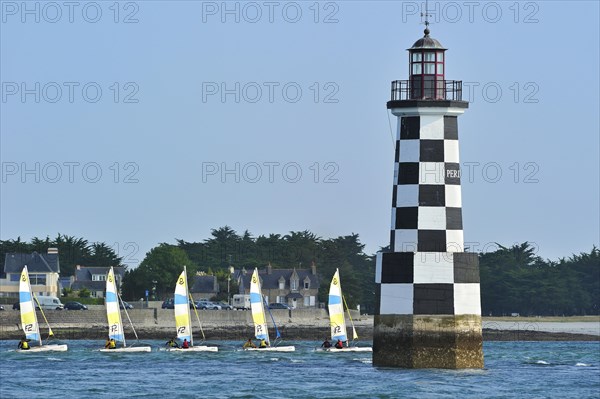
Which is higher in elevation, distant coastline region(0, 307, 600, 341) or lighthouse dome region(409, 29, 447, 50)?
lighthouse dome region(409, 29, 447, 50)

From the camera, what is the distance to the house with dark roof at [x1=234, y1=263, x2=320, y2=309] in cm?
14112

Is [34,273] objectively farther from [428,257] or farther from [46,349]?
[428,257]

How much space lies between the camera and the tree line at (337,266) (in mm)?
130750

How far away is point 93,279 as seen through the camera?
5630 inches

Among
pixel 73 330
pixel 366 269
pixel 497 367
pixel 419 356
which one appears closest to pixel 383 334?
pixel 419 356

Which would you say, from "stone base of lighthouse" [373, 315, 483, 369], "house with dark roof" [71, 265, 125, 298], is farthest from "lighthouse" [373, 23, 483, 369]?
"house with dark roof" [71, 265, 125, 298]

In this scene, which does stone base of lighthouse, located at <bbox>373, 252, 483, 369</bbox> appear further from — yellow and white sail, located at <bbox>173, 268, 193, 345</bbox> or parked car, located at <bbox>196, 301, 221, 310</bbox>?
parked car, located at <bbox>196, 301, 221, 310</bbox>

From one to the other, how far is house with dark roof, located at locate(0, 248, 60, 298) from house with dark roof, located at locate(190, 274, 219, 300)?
12364mm

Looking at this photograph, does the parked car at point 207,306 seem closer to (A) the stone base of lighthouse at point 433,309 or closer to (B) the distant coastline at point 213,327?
(B) the distant coastline at point 213,327

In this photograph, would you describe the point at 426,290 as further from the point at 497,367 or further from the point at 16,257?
the point at 16,257

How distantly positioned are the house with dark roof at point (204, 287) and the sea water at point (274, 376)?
6539cm

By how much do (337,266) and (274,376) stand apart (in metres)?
106

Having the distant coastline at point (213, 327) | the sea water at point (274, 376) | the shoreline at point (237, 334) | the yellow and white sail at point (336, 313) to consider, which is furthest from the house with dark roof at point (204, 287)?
the yellow and white sail at point (336, 313)

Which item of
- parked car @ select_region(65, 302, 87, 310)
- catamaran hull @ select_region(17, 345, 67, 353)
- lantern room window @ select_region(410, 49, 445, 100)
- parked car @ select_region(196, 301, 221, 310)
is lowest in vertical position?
catamaran hull @ select_region(17, 345, 67, 353)
